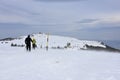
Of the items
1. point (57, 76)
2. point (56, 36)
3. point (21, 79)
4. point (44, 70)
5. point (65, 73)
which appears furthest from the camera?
point (56, 36)

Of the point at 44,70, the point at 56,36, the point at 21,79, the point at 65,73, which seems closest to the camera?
the point at 21,79

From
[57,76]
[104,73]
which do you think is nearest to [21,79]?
[57,76]

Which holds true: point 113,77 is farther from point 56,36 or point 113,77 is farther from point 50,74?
point 56,36

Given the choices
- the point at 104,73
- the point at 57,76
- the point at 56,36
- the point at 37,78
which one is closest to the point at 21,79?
the point at 37,78

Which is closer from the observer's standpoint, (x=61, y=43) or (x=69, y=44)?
(x=69, y=44)

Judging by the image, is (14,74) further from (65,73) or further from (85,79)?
(85,79)

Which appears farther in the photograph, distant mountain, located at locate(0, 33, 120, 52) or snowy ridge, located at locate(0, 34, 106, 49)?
snowy ridge, located at locate(0, 34, 106, 49)

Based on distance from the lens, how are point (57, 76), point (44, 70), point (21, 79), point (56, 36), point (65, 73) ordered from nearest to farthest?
point (21, 79) < point (57, 76) < point (65, 73) < point (44, 70) < point (56, 36)

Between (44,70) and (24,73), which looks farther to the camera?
(44,70)

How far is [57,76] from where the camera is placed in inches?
598

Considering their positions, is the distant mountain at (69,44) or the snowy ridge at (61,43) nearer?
Answer: the distant mountain at (69,44)

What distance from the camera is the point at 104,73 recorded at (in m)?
16.5

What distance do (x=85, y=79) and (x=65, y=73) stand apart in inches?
70.7

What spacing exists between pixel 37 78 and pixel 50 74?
1371 millimetres
